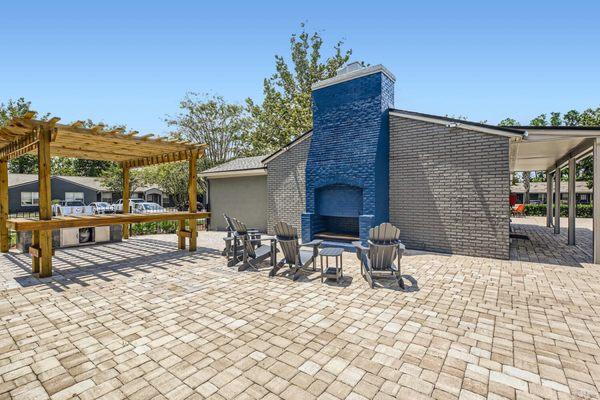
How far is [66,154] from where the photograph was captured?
1026 cm

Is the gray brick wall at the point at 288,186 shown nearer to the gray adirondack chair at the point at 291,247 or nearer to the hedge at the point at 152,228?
the hedge at the point at 152,228

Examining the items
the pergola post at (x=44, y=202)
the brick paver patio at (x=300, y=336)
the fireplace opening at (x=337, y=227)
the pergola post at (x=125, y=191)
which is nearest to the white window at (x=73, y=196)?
the pergola post at (x=125, y=191)

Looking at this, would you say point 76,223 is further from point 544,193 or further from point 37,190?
point 544,193

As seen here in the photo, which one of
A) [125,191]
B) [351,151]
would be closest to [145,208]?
[125,191]

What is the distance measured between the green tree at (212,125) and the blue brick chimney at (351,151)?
910 inches

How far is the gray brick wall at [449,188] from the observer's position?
304 inches

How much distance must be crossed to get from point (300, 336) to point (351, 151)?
22.6ft

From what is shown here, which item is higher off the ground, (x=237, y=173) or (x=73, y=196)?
(x=237, y=173)

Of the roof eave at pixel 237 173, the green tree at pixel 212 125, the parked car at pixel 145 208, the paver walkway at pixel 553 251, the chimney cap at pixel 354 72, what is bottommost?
the paver walkway at pixel 553 251

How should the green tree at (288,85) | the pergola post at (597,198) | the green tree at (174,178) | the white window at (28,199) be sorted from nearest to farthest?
the pergola post at (597,198) → the green tree at (174,178) → the green tree at (288,85) → the white window at (28,199)

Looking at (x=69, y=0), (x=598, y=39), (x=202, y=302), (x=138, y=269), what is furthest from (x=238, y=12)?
(x=598, y=39)

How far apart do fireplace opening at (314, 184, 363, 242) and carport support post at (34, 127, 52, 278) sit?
24.2 ft

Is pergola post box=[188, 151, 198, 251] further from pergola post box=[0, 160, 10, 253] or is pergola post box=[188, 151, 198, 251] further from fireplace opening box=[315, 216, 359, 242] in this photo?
pergola post box=[0, 160, 10, 253]

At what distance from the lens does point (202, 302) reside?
16.0 feet
